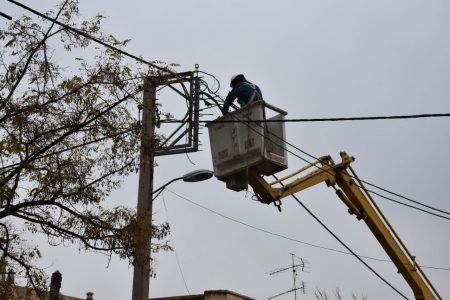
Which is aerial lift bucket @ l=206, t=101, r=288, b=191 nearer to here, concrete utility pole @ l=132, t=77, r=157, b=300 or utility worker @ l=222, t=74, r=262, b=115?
utility worker @ l=222, t=74, r=262, b=115

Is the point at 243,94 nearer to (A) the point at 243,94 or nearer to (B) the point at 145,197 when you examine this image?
(A) the point at 243,94

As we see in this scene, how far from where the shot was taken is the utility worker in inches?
517

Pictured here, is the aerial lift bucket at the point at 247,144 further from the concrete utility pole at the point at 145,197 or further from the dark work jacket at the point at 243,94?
the concrete utility pole at the point at 145,197

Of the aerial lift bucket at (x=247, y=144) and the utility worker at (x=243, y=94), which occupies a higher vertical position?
the utility worker at (x=243, y=94)

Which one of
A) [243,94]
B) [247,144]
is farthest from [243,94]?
[247,144]

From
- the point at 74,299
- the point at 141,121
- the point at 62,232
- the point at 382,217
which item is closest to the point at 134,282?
the point at 62,232

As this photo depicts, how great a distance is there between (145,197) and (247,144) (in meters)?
1.98

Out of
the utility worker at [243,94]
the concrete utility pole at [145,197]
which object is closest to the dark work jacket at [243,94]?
the utility worker at [243,94]

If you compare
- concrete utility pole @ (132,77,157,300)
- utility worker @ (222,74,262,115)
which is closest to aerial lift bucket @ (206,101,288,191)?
utility worker @ (222,74,262,115)

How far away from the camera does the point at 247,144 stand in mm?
12805

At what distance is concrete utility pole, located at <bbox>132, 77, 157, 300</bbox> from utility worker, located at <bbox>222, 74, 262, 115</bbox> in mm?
1458

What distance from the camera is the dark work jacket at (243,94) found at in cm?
1314

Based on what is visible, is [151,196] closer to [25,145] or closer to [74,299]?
[25,145]

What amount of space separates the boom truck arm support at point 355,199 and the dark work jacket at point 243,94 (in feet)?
5.08
